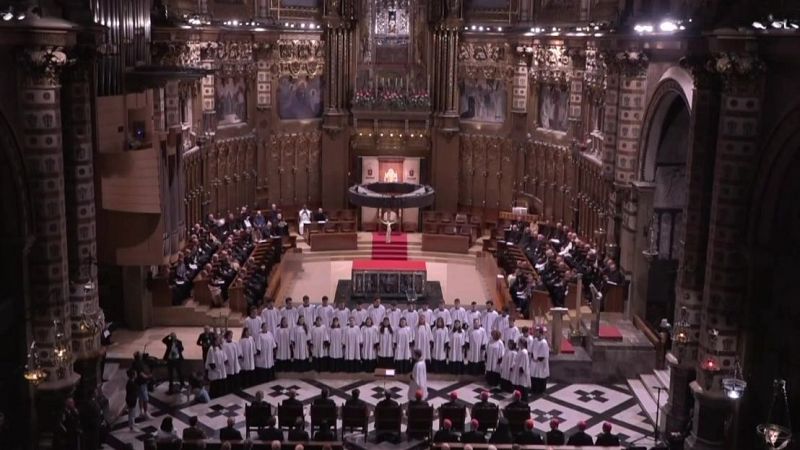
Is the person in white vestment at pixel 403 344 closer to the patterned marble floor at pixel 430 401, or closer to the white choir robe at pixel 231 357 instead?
the patterned marble floor at pixel 430 401

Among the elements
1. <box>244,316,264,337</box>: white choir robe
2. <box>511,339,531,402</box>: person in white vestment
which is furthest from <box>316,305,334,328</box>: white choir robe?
<box>511,339,531,402</box>: person in white vestment

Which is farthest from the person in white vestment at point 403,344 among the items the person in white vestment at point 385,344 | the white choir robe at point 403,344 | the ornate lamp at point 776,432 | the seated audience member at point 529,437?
the ornate lamp at point 776,432

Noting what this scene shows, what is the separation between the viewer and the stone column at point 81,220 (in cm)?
1928

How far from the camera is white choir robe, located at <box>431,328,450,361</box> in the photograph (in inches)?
936

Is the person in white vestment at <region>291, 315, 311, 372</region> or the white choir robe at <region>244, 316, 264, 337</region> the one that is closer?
the white choir robe at <region>244, 316, 264, 337</region>

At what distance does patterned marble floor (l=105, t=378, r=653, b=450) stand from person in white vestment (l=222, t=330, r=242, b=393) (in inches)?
11.0

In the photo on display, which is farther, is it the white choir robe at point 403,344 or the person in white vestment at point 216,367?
the white choir robe at point 403,344

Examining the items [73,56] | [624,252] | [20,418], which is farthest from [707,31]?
[20,418]

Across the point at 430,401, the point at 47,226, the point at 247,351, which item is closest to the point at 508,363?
the point at 430,401

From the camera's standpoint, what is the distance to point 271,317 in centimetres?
2439

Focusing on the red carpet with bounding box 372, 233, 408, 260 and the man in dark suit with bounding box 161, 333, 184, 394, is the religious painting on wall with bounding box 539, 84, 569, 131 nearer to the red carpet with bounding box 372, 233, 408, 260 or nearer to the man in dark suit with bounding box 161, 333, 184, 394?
the red carpet with bounding box 372, 233, 408, 260

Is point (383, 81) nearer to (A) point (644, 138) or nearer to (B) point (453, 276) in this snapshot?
(B) point (453, 276)

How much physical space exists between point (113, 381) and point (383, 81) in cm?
2121

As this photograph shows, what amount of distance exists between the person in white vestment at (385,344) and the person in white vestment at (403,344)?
0.14m
